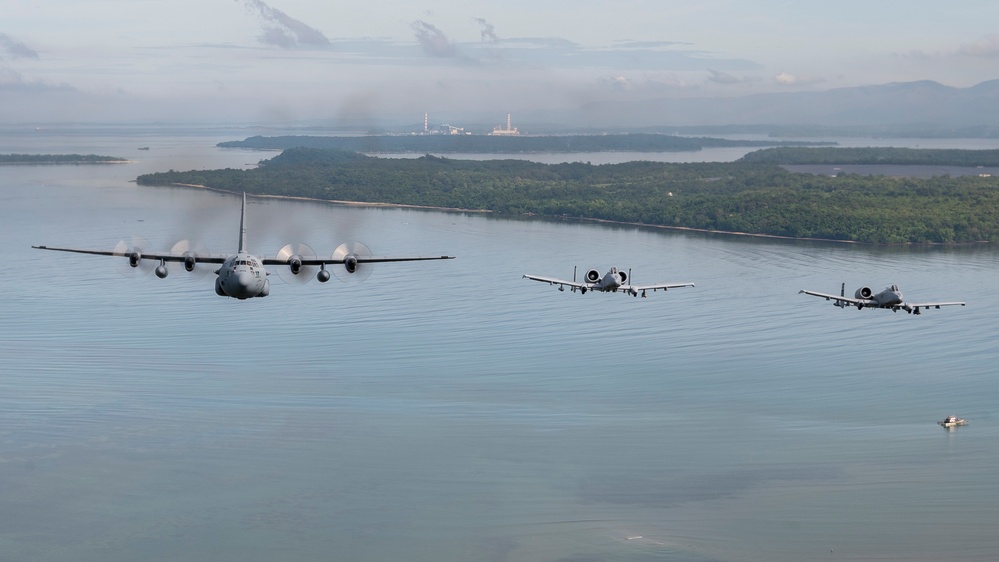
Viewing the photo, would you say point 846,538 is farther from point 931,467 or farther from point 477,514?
point 477,514

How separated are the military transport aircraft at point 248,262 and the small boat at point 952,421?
116ft

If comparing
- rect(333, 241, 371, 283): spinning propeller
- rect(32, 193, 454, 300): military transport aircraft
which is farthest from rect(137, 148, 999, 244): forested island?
rect(32, 193, 454, 300): military transport aircraft

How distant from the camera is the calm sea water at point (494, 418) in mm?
52188

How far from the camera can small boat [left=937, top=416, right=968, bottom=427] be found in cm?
6419

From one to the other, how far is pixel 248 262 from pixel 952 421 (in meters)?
41.5

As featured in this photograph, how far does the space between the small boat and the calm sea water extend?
87cm

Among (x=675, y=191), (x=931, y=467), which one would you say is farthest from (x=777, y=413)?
(x=675, y=191)

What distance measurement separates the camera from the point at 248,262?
3875cm

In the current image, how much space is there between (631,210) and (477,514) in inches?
3673

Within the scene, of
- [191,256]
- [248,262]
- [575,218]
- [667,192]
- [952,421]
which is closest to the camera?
[248,262]

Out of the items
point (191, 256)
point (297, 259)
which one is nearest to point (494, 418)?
point (297, 259)

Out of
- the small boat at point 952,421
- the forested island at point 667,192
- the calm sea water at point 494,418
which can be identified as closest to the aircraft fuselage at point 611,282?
the calm sea water at point 494,418

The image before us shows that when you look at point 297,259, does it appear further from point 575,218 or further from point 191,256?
point 575,218

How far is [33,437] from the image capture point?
61.8 metres
